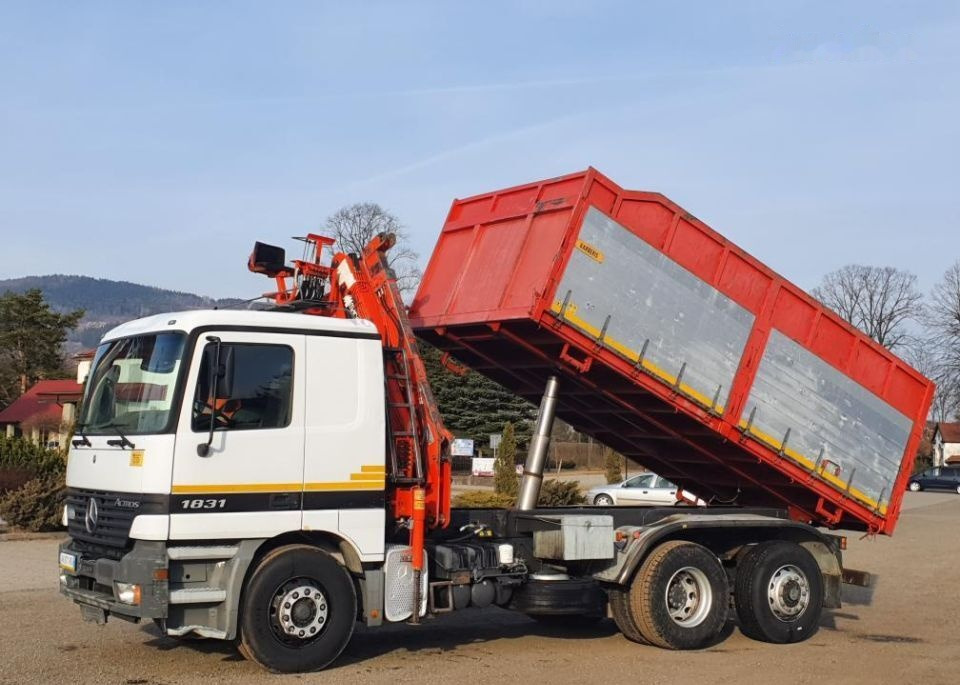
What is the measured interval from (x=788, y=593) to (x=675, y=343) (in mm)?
2820

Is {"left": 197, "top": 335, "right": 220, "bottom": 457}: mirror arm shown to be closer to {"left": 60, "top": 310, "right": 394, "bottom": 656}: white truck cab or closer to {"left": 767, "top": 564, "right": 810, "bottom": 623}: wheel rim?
{"left": 60, "top": 310, "right": 394, "bottom": 656}: white truck cab

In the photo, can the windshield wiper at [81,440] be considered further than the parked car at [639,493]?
No

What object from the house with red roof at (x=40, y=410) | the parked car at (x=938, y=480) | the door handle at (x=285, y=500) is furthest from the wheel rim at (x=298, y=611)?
the parked car at (x=938, y=480)

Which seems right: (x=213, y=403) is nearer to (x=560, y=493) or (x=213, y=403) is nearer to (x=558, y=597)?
(x=558, y=597)

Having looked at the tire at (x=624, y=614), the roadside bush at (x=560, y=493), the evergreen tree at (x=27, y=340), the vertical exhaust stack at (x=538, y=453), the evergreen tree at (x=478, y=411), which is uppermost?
the evergreen tree at (x=27, y=340)

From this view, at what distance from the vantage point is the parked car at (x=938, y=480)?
5109 cm

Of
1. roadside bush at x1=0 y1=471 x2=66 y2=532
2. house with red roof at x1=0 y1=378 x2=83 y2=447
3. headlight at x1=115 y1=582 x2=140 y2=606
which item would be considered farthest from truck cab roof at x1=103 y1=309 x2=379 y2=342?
house with red roof at x1=0 y1=378 x2=83 y2=447

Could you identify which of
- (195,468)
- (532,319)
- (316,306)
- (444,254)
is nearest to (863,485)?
(532,319)

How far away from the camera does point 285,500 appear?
320 inches

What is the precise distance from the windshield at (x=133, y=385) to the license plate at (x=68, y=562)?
986mm

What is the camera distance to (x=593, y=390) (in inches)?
403

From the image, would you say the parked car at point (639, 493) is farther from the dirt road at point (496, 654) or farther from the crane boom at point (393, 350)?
the crane boom at point (393, 350)

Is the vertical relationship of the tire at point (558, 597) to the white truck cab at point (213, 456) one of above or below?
below

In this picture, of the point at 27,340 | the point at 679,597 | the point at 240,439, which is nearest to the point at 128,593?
the point at 240,439
